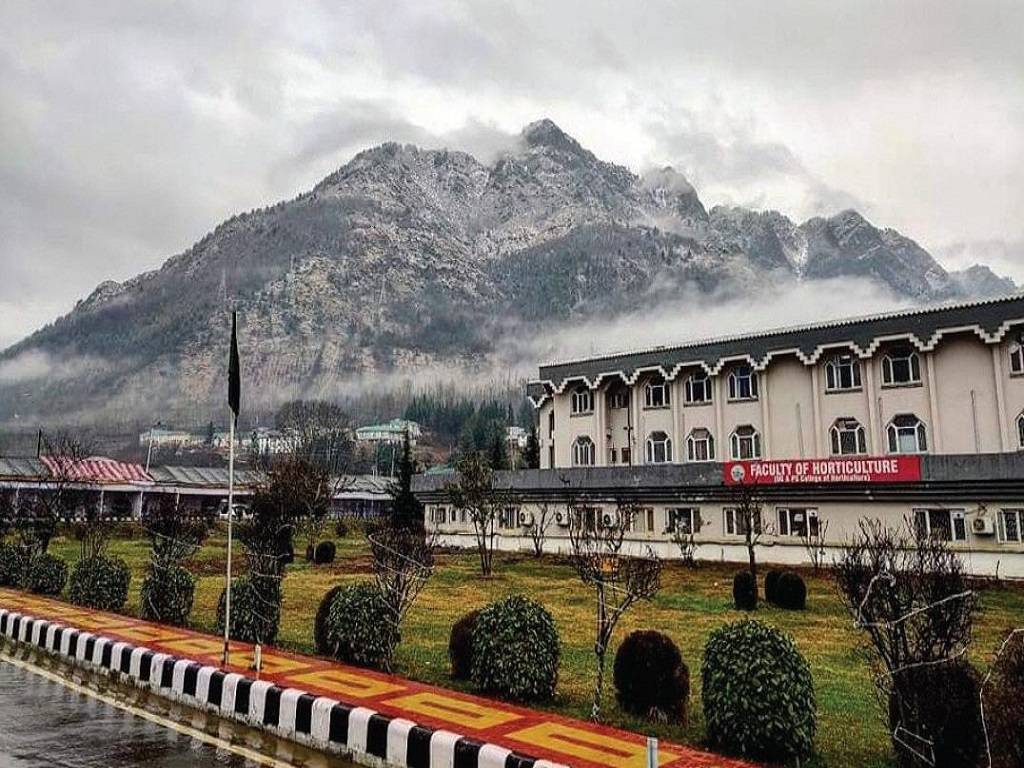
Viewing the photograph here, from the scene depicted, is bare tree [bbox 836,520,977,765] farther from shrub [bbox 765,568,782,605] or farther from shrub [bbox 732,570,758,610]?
shrub [bbox 765,568,782,605]

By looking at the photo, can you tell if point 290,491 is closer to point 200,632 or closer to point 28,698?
point 200,632

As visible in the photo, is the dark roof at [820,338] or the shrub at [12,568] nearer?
the shrub at [12,568]

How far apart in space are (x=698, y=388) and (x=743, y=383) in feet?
7.45

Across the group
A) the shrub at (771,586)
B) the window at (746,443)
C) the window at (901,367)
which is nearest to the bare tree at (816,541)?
the shrub at (771,586)

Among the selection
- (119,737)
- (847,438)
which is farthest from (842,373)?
(119,737)

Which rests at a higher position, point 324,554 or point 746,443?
point 746,443

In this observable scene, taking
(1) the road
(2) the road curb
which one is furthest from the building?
(1) the road

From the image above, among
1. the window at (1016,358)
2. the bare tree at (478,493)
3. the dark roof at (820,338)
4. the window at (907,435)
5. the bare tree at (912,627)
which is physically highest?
the dark roof at (820,338)

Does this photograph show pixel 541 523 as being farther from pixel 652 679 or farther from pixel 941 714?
pixel 941 714

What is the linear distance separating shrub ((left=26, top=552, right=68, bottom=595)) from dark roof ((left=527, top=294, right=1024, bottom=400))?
26281 mm

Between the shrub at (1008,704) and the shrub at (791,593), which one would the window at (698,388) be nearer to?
the shrub at (791,593)

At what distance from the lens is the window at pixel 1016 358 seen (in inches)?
1165

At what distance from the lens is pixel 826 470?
29312 mm

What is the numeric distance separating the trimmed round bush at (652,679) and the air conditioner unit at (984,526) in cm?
2123
